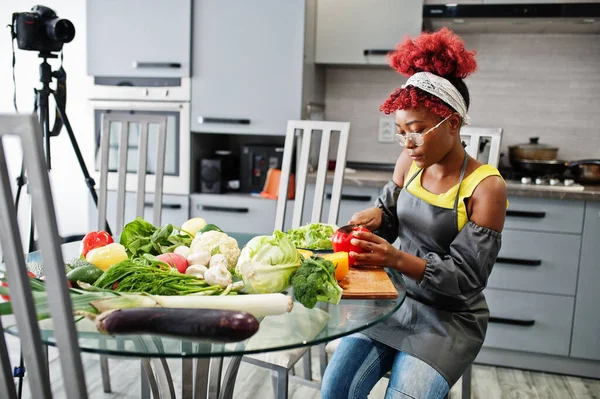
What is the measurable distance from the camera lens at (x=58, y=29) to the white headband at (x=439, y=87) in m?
1.44

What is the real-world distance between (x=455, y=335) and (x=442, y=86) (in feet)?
2.09

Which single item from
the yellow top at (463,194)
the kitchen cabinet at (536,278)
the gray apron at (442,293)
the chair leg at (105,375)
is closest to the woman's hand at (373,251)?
the gray apron at (442,293)

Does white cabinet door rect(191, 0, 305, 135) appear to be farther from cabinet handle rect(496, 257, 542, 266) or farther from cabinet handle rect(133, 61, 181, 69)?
cabinet handle rect(496, 257, 542, 266)

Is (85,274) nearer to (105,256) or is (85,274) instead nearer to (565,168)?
(105,256)

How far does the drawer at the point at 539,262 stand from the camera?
8.52ft

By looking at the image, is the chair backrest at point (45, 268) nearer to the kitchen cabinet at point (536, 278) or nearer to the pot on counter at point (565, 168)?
the kitchen cabinet at point (536, 278)

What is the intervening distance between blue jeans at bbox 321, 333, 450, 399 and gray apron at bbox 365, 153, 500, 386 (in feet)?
0.10

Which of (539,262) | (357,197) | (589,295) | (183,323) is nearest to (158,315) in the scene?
(183,323)

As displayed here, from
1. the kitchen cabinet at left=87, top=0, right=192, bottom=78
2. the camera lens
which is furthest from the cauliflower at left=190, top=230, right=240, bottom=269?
the kitchen cabinet at left=87, top=0, right=192, bottom=78

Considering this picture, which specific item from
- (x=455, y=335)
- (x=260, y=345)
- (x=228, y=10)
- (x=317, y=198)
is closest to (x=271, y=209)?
(x=317, y=198)

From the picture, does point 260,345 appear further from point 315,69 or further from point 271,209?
point 315,69

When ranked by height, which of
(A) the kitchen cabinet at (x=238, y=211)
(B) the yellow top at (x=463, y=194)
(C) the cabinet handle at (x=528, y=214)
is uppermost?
(B) the yellow top at (x=463, y=194)

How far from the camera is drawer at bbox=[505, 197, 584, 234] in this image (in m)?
2.56

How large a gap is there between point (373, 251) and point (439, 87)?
0.46 m
